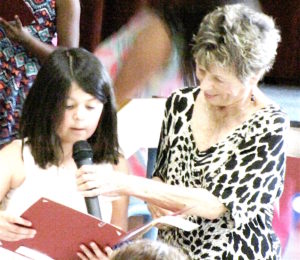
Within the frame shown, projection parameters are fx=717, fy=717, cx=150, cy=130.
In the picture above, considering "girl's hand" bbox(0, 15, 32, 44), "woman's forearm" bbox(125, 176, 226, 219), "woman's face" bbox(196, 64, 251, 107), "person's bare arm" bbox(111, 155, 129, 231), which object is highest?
"girl's hand" bbox(0, 15, 32, 44)

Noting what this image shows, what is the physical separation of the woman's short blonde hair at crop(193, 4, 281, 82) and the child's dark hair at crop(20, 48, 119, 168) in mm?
288

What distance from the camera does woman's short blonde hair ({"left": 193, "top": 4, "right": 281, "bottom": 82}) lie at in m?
1.71

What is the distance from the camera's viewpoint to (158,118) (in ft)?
7.41

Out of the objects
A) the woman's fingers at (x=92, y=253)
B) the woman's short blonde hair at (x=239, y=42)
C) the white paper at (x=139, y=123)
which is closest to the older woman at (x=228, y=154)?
the woman's short blonde hair at (x=239, y=42)

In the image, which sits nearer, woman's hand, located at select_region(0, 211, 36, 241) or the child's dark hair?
woman's hand, located at select_region(0, 211, 36, 241)

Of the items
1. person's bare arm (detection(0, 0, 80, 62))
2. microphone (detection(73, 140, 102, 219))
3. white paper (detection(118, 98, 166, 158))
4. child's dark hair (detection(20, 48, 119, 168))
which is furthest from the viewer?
person's bare arm (detection(0, 0, 80, 62))

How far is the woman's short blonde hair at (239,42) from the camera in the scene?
1714 millimetres

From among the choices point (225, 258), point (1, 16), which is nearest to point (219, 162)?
point (225, 258)

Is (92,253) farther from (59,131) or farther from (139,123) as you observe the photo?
(139,123)

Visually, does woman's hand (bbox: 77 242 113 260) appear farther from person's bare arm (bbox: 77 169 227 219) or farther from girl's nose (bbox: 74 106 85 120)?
girl's nose (bbox: 74 106 85 120)

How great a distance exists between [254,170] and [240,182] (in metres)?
0.05

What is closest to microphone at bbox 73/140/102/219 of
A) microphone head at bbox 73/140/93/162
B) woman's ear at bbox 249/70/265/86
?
microphone head at bbox 73/140/93/162

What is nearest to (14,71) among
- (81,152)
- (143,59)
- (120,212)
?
(143,59)

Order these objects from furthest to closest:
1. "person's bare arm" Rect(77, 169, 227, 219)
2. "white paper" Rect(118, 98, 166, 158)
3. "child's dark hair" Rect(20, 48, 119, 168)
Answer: "white paper" Rect(118, 98, 166, 158)
"child's dark hair" Rect(20, 48, 119, 168)
"person's bare arm" Rect(77, 169, 227, 219)
